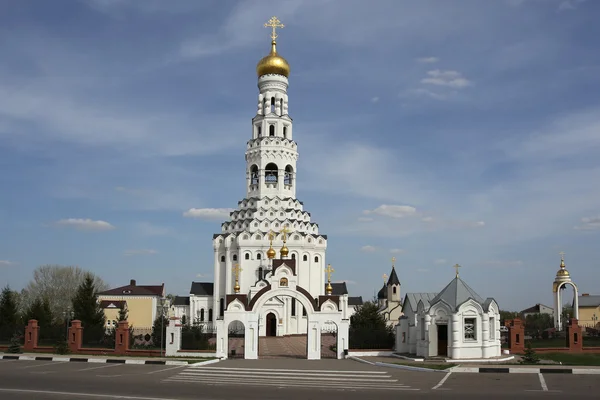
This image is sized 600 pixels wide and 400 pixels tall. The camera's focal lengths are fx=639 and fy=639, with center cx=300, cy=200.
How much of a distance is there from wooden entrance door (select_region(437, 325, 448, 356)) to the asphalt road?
386 cm

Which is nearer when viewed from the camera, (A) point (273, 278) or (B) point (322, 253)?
(A) point (273, 278)

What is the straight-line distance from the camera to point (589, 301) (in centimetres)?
5516

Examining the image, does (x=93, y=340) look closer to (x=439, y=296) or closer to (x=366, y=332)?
(x=366, y=332)

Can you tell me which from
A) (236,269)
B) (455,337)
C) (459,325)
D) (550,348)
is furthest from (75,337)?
(550,348)

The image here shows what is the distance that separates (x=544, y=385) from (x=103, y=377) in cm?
1346

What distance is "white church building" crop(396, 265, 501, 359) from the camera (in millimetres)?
26094

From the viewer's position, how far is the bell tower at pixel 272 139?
2037 inches

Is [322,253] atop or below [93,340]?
atop

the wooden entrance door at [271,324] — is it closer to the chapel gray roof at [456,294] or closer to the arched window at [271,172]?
the arched window at [271,172]

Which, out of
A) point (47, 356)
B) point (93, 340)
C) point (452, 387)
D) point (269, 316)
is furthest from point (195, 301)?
point (452, 387)

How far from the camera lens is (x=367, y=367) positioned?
2417 cm

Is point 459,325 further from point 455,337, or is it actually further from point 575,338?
point 575,338

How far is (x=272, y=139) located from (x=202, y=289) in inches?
532

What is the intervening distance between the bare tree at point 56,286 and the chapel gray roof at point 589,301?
1738 inches
